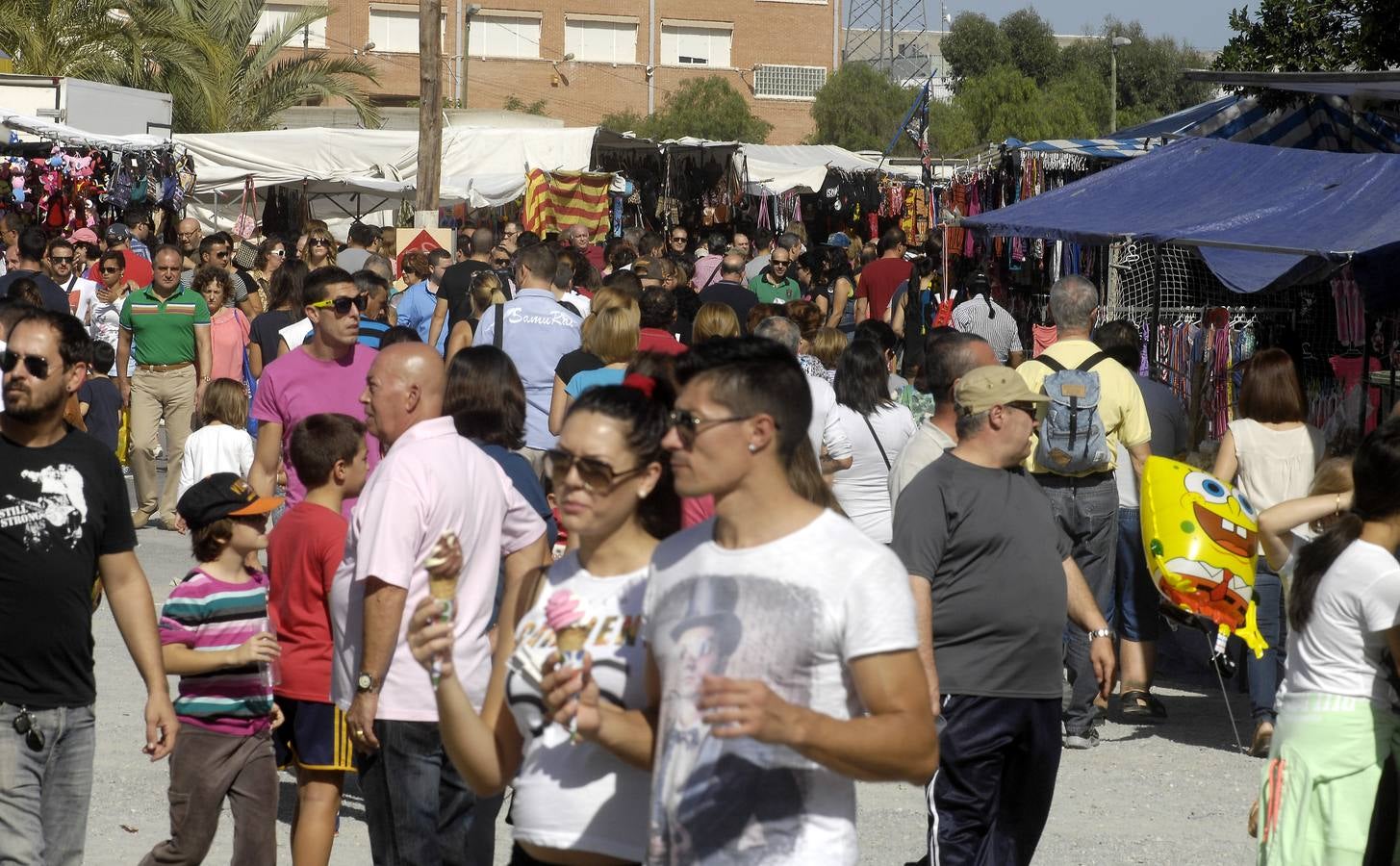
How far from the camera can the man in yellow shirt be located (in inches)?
298

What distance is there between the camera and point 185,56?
3422 cm

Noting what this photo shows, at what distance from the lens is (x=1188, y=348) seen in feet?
36.3

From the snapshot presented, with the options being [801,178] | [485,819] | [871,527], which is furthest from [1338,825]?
[801,178]

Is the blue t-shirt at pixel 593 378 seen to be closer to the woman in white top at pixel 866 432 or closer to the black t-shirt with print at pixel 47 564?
the woman in white top at pixel 866 432

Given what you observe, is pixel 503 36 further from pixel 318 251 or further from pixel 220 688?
pixel 220 688

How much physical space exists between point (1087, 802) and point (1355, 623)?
2899mm

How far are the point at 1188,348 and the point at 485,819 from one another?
7.80m

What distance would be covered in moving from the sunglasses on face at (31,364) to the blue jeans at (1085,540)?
15.1 feet

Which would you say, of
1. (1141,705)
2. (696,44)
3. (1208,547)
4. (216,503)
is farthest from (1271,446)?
(696,44)

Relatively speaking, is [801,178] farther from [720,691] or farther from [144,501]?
[720,691]

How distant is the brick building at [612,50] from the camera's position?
205ft

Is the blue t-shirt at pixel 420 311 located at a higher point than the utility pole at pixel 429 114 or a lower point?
lower

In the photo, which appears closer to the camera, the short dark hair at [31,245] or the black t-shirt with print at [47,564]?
the black t-shirt with print at [47,564]

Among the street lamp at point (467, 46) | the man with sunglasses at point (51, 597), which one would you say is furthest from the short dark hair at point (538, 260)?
the street lamp at point (467, 46)
